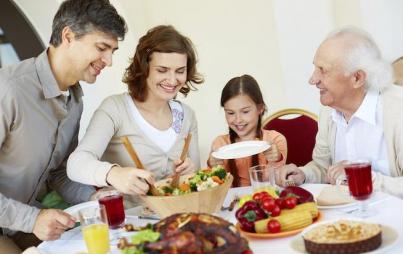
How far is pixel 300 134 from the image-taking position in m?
2.98

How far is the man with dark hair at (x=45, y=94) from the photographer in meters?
2.16

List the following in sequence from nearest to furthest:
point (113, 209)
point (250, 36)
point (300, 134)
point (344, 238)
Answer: point (344, 238) < point (113, 209) < point (300, 134) < point (250, 36)

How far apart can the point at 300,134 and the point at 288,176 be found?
0.89 metres

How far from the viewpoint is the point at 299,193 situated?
163cm

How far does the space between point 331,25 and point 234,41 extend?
2.51ft

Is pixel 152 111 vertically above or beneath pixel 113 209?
above

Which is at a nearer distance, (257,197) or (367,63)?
(257,197)

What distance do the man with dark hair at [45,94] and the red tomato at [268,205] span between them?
104cm

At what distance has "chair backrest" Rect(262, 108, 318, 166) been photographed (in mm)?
2939

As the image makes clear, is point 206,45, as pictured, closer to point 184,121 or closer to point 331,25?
point 331,25

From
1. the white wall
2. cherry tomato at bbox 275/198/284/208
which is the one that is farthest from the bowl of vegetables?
the white wall

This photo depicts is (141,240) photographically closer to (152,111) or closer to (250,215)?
(250,215)

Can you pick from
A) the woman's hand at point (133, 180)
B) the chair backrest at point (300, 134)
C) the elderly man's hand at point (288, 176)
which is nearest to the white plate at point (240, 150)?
the elderly man's hand at point (288, 176)

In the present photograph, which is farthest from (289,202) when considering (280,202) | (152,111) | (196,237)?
(152,111)
